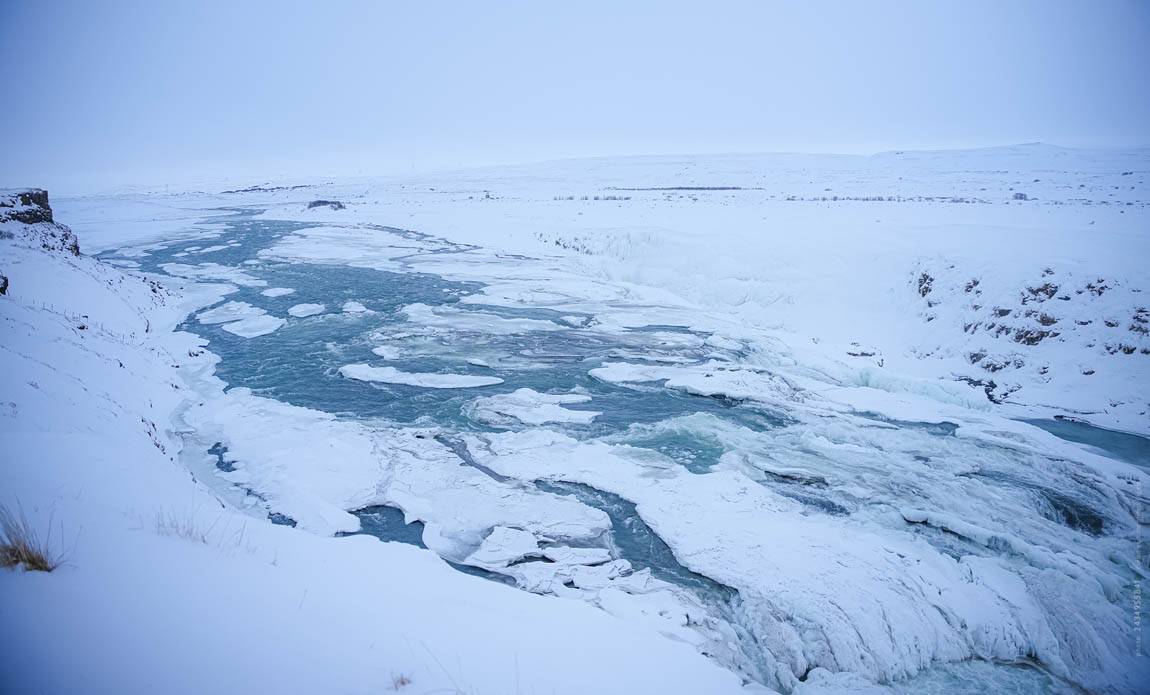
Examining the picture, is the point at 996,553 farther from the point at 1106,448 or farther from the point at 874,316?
the point at 874,316

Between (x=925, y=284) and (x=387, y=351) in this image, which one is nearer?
(x=387, y=351)

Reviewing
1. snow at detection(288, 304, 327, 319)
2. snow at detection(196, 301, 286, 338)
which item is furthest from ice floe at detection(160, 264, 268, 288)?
snow at detection(288, 304, 327, 319)

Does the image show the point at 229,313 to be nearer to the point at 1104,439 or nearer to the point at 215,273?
the point at 215,273

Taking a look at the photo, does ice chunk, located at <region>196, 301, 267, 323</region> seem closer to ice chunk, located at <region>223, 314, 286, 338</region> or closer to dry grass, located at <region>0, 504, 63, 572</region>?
ice chunk, located at <region>223, 314, 286, 338</region>

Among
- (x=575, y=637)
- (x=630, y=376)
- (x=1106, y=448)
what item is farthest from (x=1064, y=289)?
(x=575, y=637)

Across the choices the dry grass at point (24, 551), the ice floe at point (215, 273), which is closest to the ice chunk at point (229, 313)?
the ice floe at point (215, 273)

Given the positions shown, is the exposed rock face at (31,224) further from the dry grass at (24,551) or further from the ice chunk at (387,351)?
the dry grass at (24,551)

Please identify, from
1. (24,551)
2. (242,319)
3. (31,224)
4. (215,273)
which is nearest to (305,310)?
(242,319)
